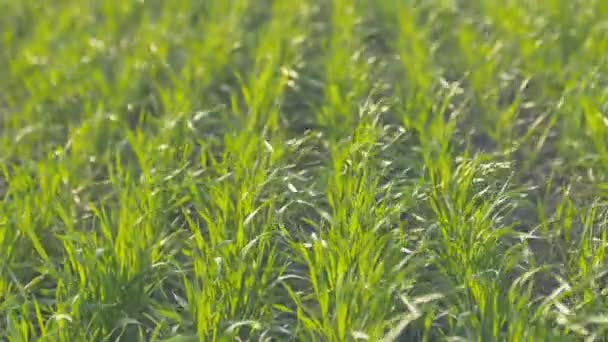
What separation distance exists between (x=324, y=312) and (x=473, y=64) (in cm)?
194

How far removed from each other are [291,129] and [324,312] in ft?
4.77

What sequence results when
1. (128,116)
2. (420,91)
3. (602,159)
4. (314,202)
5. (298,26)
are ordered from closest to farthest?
(314,202) < (602,159) < (420,91) < (128,116) < (298,26)

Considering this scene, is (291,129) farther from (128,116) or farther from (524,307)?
(524,307)

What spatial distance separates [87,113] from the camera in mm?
3965

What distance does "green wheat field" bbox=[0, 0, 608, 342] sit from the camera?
2688mm

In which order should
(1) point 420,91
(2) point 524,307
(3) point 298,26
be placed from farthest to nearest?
1. (3) point 298,26
2. (1) point 420,91
3. (2) point 524,307

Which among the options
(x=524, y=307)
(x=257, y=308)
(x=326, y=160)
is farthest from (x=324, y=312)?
(x=326, y=160)

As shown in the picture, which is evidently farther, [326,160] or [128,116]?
[128,116]

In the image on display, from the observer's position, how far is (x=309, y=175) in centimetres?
350

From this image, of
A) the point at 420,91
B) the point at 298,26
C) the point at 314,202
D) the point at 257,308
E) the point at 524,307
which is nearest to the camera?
the point at 524,307

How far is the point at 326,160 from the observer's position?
11.5 ft

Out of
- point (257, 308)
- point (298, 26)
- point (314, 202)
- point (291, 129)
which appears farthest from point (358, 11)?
point (257, 308)

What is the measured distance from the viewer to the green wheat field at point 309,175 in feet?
8.82

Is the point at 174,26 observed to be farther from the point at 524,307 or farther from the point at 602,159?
the point at 524,307
